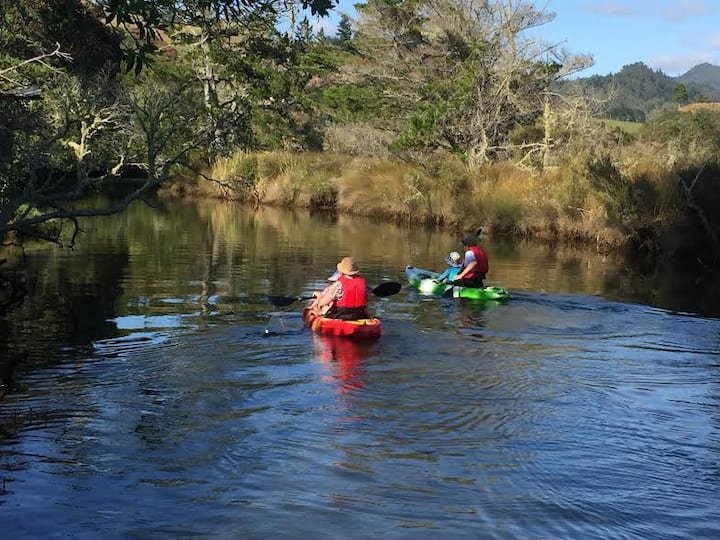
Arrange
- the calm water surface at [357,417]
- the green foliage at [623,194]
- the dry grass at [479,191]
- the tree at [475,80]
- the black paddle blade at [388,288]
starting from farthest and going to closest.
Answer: the tree at [475,80] → the dry grass at [479,191] → the green foliage at [623,194] → the black paddle blade at [388,288] → the calm water surface at [357,417]

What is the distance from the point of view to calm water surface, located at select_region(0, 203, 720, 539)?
20.8ft

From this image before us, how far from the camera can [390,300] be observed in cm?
1584

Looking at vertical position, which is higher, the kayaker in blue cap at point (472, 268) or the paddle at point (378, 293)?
the kayaker in blue cap at point (472, 268)

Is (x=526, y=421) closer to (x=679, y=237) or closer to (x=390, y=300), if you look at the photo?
(x=390, y=300)

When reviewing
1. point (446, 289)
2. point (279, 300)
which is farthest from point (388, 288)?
point (446, 289)

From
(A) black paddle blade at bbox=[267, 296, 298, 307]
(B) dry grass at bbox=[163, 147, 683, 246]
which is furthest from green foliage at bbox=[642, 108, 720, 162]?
(A) black paddle blade at bbox=[267, 296, 298, 307]

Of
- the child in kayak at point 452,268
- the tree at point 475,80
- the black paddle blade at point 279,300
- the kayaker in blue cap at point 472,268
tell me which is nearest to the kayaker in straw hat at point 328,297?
the black paddle blade at point 279,300

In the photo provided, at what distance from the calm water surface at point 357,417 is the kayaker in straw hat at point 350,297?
1.63 feet

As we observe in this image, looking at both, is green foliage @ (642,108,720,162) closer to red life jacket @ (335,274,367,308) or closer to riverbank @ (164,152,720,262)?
riverbank @ (164,152,720,262)

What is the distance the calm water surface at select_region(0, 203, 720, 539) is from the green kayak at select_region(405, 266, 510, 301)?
1.08ft

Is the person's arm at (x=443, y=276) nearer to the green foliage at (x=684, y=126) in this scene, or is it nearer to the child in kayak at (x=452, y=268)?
the child in kayak at (x=452, y=268)

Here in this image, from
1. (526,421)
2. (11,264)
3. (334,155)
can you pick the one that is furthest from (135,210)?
(526,421)

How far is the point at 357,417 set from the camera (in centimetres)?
866

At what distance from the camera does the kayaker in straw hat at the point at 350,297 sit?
12.2 m
